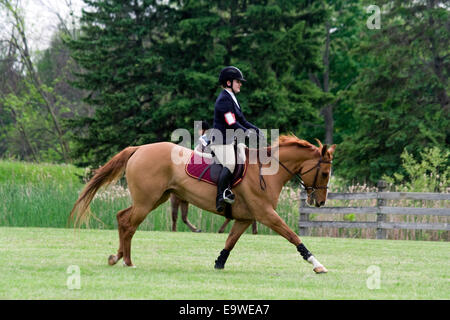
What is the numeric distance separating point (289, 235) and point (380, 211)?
9.18m

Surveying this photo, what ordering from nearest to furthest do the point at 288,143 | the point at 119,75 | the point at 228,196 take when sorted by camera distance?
the point at 228,196 < the point at 288,143 < the point at 119,75

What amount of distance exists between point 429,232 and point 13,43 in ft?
90.6

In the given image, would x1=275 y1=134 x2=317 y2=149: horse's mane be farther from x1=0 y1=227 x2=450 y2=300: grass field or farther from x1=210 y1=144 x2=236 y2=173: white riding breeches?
x1=0 y1=227 x2=450 y2=300: grass field

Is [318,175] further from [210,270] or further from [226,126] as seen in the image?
[210,270]

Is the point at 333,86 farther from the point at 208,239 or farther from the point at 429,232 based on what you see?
the point at 208,239

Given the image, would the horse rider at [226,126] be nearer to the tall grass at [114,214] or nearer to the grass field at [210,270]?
the grass field at [210,270]

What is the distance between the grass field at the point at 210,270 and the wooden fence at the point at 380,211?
6.03ft

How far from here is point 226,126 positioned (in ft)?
29.4

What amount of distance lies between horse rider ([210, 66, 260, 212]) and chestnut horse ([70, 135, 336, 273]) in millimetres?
216

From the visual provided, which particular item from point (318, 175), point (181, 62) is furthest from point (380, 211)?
point (181, 62)

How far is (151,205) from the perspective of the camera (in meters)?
9.23

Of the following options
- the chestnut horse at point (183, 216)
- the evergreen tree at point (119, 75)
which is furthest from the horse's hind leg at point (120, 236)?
the evergreen tree at point (119, 75)

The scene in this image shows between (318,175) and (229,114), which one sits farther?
(318,175)
